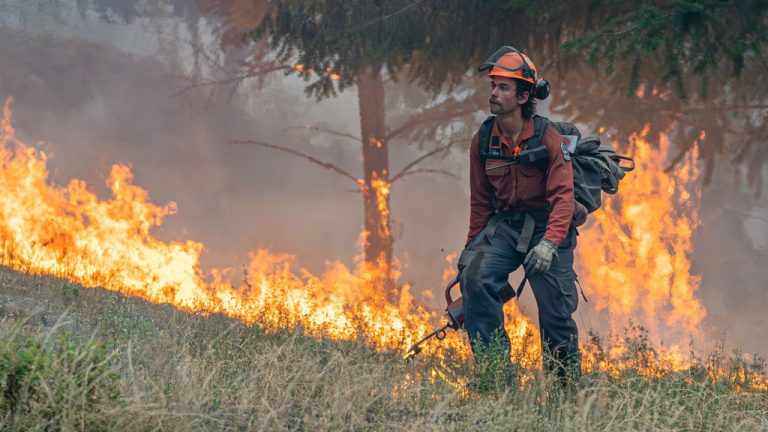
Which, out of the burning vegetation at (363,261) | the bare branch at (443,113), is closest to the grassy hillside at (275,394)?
the burning vegetation at (363,261)

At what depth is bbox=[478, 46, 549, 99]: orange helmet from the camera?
15.7 feet

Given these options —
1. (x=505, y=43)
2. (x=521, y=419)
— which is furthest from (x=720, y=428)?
(x=505, y=43)

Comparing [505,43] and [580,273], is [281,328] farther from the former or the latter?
[580,273]

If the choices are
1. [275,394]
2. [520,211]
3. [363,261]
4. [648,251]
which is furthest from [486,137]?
[648,251]

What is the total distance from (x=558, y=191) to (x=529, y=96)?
63cm

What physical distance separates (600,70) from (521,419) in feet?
29.6

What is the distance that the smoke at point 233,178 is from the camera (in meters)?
27.7

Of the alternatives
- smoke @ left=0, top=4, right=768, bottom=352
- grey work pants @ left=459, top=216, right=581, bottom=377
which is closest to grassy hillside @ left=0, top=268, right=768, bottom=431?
grey work pants @ left=459, top=216, right=581, bottom=377

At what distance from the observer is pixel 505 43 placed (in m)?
9.90

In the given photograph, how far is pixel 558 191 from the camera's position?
465cm

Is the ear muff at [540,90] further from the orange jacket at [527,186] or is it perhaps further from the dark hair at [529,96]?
the orange jacket at [527,186]

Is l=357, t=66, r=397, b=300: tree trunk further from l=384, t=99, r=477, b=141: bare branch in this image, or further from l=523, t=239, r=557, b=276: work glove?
Result: l=523, t=239, r=557, b=276: work glove

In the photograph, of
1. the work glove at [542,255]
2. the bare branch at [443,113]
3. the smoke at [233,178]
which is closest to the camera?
the work glove at [542,255]

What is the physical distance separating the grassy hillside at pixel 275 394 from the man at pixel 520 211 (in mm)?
324
